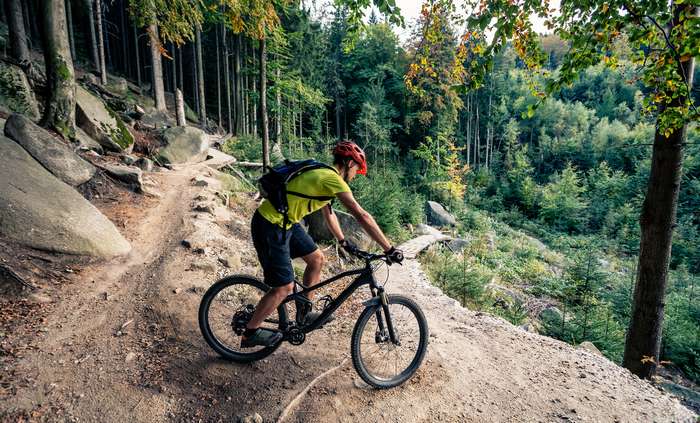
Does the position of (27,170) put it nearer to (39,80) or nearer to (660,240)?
(39,80)

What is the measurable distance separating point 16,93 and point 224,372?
9.95 meters

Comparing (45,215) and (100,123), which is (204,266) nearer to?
(45,215)

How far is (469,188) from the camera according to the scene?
121ft

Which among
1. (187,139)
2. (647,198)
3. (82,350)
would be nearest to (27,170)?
(82,350)

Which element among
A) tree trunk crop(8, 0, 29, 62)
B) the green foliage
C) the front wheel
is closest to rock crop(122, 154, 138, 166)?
tree trunk crop(8, 0, 29, 62)

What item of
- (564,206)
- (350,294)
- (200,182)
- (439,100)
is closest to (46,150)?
(200,182)

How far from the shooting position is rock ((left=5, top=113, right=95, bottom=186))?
676cm

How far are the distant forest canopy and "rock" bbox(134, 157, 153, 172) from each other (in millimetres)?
3395

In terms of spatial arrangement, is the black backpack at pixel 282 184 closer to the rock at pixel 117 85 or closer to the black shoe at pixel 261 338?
the black shoe at pixel 261 338

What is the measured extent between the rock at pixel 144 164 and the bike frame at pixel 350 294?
30.3ft

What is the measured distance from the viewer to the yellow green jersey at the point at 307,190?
319cm

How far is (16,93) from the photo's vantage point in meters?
8.80

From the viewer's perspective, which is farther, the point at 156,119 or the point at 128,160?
the point at 156,119

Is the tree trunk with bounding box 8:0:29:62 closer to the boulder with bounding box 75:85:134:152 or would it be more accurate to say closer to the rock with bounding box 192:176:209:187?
the boulder with bounding box 75:85:134:152
